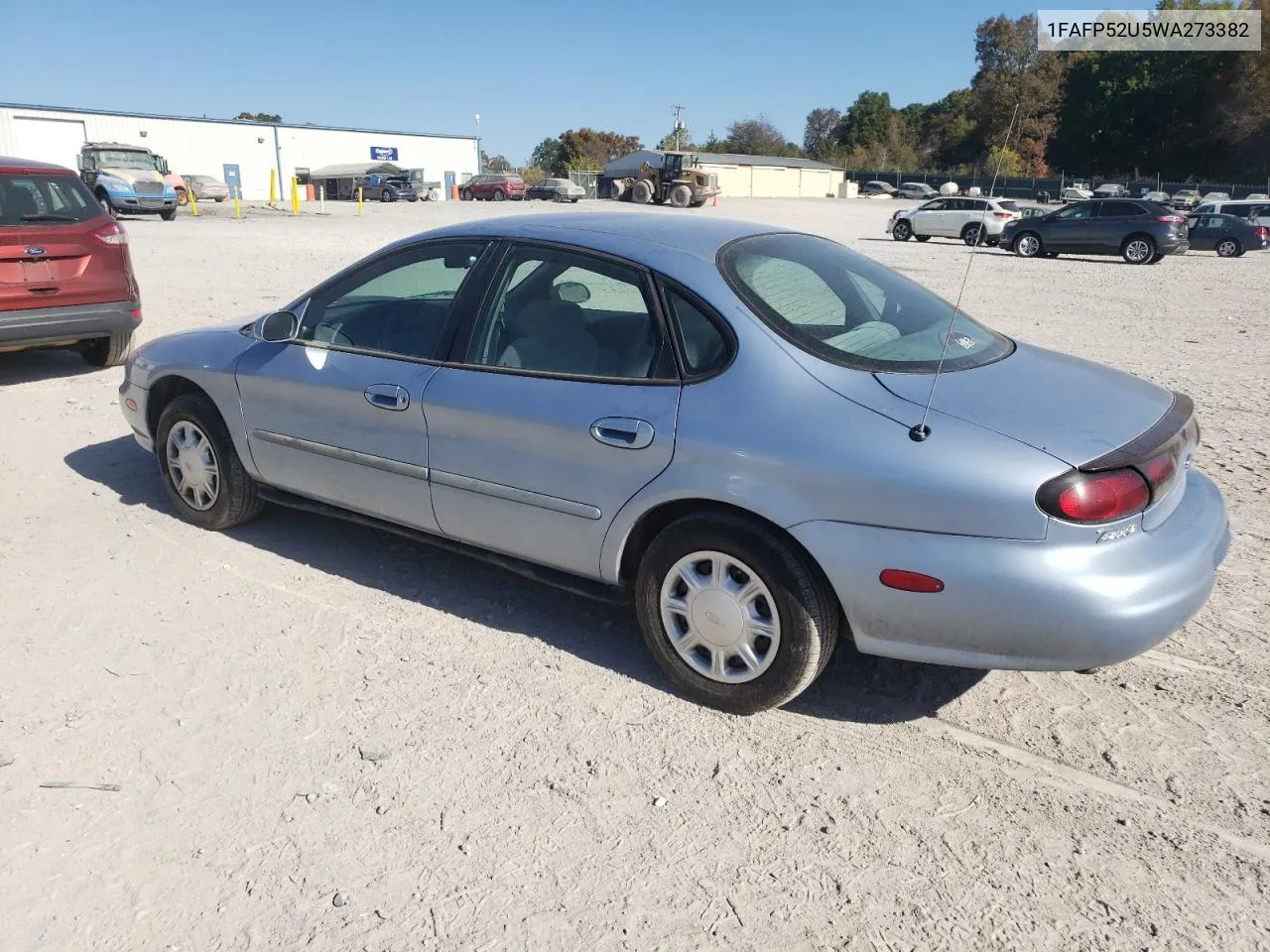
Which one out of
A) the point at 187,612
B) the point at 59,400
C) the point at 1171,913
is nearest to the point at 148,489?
the point at 187,612

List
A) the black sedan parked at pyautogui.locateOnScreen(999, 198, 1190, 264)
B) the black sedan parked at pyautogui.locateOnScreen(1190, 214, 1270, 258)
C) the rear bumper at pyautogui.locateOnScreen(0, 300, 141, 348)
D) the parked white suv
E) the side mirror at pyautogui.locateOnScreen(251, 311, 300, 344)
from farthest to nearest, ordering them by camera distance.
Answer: the parked white suv < the black sedan parked at pyautogui.locateOnScreen(1190, 214, 1270, 258) < the black sedan parked at pyautogui.locateOnScreen(999, 198, 1190, 264) < the rear bumper at pyautogui.locateOnScreen(0, 300, 141, 348) < the side mirror at pyautogui.locateOnScreen(251, 311, 300, 344)

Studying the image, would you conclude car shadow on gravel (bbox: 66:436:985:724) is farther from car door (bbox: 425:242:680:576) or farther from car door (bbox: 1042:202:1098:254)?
Result: car door (bbox: 1042:202:1098:254)

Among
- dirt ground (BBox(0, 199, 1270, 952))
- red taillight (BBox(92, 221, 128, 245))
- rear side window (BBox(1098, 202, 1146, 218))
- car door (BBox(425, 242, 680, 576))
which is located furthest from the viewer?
rear side window (BBox(1098, 202, 1146, 218))

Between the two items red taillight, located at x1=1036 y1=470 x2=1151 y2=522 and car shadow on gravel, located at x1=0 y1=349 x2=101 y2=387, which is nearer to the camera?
red taillight, located at x1=1036 y1=470 x2=1151 y2=522

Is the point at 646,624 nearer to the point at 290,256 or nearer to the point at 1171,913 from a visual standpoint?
the point at 1171,913

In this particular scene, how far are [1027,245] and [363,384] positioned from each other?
75.9 feet

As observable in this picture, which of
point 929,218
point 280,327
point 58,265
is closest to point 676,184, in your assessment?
point 929,218

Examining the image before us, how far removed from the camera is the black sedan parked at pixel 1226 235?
24.8m

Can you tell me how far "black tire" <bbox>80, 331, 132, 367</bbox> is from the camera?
8.41m

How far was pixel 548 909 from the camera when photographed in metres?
2.51

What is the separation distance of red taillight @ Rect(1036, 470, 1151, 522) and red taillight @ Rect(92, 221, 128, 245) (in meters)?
7.54

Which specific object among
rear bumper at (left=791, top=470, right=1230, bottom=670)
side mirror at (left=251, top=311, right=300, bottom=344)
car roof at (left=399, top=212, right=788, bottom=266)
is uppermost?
car roof at (left=399, top=212, right=788, bottom=266)

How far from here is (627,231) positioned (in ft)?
12.5

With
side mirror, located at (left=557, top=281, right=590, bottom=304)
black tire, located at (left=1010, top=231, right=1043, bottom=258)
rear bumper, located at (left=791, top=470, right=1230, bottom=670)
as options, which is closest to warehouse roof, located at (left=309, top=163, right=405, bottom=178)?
black tire, located at (left=1010, top=231, right=1043, bottom=258)
